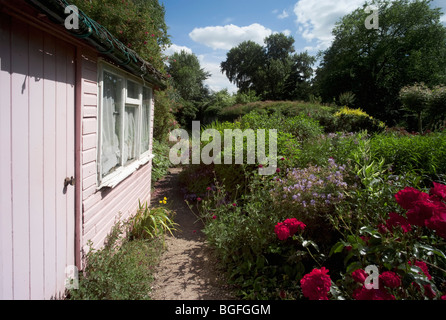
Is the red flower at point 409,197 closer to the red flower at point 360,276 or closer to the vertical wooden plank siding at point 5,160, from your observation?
the red flower at point 360,276

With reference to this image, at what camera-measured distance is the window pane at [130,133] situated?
3.83 meters

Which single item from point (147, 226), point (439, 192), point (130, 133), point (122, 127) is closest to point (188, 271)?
point (147, 226)

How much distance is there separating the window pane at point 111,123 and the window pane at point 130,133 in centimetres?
28

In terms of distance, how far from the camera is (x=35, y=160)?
6.14 ft

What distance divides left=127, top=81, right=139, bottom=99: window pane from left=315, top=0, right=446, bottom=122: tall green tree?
22.4m

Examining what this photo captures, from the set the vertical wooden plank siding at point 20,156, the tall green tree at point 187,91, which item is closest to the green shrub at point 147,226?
the vertical wooden plank siding at point 20,156

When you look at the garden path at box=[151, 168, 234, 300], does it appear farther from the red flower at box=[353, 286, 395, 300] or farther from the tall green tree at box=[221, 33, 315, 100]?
the tall green tree at box=[221, 33, 315, 100]

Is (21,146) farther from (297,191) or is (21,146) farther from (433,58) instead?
(433,58)

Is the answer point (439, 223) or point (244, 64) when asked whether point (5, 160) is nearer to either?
point (439, 223)

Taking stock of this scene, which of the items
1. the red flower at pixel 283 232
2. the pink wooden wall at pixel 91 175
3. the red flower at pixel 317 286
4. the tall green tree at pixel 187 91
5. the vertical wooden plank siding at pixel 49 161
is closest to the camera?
the red flower at pixel 317 286

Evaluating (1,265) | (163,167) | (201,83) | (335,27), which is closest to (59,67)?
(1,265)

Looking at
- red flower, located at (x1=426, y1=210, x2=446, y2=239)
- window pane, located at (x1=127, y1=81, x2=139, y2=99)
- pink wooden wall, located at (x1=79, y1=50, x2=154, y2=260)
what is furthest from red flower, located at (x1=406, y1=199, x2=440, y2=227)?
window pane, located at (x1=127, y1=81, x2=139, y2=99)

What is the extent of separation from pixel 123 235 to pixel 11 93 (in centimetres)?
274

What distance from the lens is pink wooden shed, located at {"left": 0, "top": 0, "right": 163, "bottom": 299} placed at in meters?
1.62
